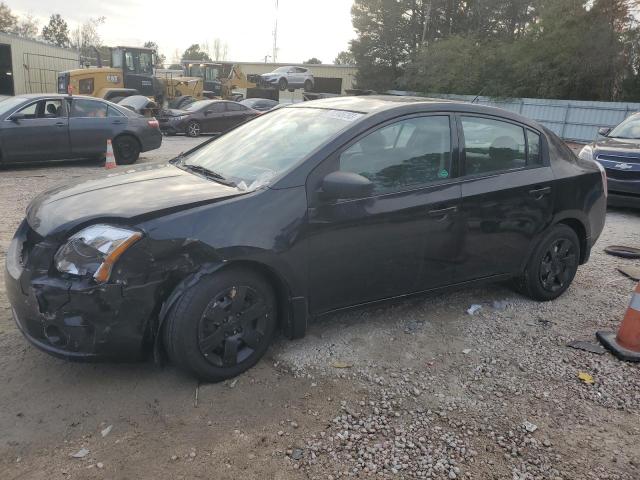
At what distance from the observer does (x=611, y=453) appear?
8.65 feet

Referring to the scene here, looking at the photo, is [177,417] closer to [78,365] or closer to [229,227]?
[78,365]

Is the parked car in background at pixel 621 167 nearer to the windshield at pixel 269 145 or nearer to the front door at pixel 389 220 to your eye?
the front door at pixel 389 220

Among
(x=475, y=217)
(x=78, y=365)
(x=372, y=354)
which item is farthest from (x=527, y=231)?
(x=78, y=365)

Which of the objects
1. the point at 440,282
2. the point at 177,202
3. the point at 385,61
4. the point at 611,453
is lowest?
the point at 611,453

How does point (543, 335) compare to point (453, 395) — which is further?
point (543, 335)

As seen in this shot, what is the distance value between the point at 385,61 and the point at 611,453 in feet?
143

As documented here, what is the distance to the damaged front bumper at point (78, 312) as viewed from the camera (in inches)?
103

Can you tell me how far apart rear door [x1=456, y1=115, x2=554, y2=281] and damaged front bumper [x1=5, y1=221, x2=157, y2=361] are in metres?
2.30

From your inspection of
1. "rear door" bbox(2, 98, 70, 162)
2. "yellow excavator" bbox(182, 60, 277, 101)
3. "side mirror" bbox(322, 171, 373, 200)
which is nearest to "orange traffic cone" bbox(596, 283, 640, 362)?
"side mirror" bbox(322, 171, 373, 200)

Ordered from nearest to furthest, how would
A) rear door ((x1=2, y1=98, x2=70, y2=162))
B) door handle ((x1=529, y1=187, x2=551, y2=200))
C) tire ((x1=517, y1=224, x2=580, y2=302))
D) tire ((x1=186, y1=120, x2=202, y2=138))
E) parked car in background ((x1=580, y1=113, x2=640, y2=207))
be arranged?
1. door handle ((x1=529, y1=187, x2=551, y2=200))
2. tire ((x1=517, y1=224, x2=580, y2=302))
3. parked car in background ((x1=580, y1=113, x2=640, y2=207))
4. rear door ((x1=2, y1=98, x2=70, y2=162))
5. tire ((x1=186, y1=120, x2=202, y2=138))

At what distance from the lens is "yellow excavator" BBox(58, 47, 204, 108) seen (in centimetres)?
1948

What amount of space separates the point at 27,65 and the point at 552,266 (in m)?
35.2

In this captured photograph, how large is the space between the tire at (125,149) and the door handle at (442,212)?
8.72m

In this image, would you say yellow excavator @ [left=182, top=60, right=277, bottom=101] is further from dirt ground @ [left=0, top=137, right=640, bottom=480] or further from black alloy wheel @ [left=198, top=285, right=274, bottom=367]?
black alloy wheel @ [left=198, top=285, right=274, bottom=367]
